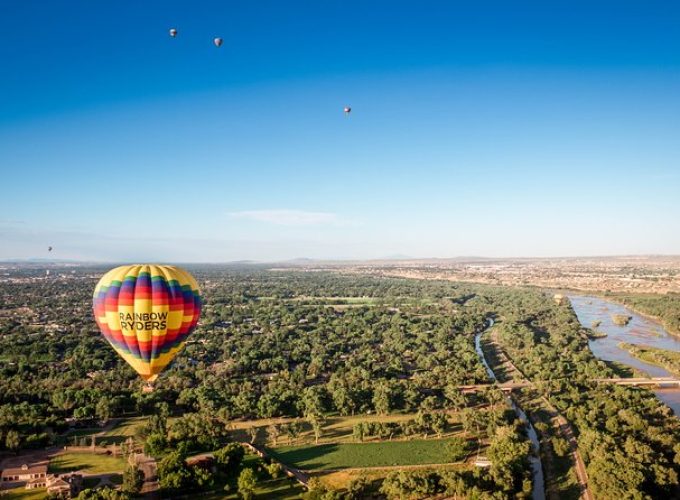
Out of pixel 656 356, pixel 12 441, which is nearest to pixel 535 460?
pixel 12 441

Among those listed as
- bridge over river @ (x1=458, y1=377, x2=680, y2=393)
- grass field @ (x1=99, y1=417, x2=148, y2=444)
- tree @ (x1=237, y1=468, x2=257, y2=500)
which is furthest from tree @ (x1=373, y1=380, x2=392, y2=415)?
grass field @ (x1=99, y1=417, x2=148, y2=444)

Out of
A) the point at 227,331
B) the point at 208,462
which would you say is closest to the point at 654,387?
the point at 208,462

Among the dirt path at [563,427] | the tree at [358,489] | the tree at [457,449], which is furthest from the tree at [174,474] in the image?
the dirt path at [563,427]

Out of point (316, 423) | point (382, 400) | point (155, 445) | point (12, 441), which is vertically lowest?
point (155, 445)

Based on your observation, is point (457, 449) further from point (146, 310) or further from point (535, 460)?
point (146, 310)

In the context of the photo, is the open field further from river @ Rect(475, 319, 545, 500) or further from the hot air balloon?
the hot air balloon

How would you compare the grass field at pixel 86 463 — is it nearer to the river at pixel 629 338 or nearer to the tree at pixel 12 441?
the tree at pixel 12 441
